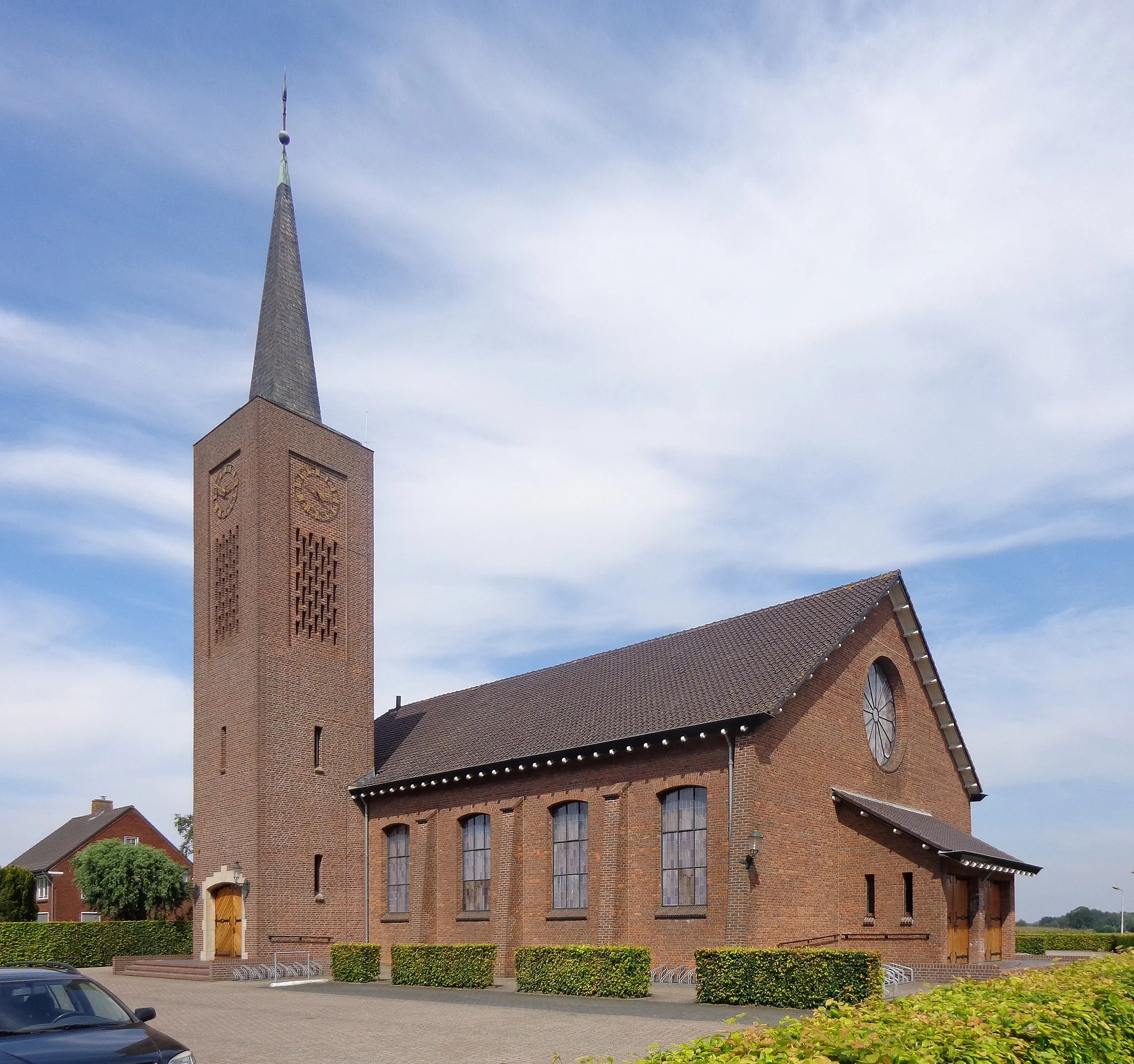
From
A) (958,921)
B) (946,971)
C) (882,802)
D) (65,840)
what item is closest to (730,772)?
(882,802)

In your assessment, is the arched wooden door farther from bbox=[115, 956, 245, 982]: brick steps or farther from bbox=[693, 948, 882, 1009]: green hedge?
bbox=[693, 948, 882, 1009]: green hedge

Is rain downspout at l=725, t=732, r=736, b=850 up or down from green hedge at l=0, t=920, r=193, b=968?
up

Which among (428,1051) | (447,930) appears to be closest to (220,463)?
(447,930)

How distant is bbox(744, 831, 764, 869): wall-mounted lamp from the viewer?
2147 centimetres

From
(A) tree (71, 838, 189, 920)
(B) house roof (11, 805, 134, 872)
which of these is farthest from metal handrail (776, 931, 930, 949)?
(B) house roof (11, 805, 134, 872)

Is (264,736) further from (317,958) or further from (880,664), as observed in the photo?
(880,664)

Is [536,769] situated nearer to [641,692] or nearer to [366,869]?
[641,692]

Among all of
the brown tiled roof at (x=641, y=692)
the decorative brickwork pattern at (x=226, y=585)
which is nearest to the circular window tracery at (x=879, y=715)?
the brown tiled roof at (x=641, y=692)

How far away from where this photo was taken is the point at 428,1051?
13758mm

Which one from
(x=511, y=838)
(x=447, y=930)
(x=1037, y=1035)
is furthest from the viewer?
(x=447, y=930)

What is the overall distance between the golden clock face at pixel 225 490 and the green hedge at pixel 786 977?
66.1ft

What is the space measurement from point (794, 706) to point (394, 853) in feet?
45.0

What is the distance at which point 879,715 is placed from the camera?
2753cm

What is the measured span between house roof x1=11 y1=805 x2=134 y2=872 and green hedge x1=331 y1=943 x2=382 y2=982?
135ft
